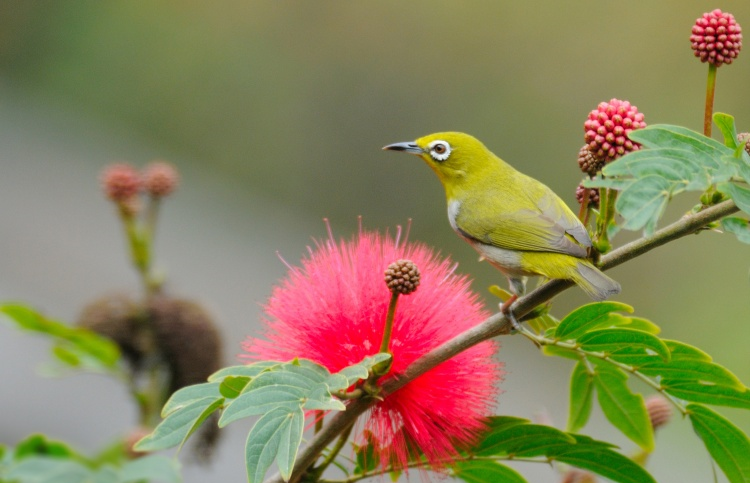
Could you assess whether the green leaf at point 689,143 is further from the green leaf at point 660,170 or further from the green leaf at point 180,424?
Result: the green leaf at point 180,424

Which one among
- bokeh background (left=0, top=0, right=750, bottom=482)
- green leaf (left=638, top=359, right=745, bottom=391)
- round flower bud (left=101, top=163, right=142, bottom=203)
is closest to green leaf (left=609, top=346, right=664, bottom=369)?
green leaf (left=638, top=359, right=745, bottom=391)

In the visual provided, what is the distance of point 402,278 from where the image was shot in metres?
1.54

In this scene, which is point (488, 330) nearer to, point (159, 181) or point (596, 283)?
point (596, 283)

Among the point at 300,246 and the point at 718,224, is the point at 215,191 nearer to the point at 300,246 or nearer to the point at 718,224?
the point at 300,246

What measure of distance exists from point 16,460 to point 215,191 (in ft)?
29.0

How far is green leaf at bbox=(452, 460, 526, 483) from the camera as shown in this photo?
5.97 ft

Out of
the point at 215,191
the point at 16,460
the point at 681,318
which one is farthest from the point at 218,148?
the point at 16,460

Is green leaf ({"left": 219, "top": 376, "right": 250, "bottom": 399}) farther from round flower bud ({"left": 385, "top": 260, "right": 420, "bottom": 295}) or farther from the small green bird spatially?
the small green bird

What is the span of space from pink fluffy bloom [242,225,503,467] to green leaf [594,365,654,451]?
0.23 meters

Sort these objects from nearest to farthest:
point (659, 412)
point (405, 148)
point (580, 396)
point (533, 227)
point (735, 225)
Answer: point (735, 225) → point (580, 396) → point (659, 412) → point (533, 227) → point (405, 148)

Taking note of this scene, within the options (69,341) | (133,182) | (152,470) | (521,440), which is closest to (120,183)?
(133,182)

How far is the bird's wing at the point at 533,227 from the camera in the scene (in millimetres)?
2418

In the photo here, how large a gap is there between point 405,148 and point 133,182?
1402 millimetres

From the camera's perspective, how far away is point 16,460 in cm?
112
